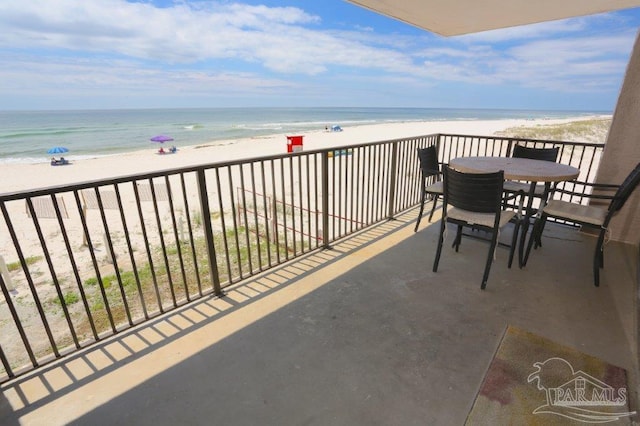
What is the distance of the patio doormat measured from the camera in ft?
4.28

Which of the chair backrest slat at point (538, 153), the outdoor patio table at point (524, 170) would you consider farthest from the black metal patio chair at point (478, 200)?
the chair backrest slat at point (538, 153)

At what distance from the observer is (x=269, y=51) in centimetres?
3856

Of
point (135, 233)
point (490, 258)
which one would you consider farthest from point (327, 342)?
point (135, 233)

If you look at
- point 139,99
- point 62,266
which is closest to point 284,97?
point 139,99

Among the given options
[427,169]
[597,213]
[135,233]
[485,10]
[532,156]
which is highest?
[485,10]

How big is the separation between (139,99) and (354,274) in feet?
252

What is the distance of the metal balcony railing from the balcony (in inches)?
2.3

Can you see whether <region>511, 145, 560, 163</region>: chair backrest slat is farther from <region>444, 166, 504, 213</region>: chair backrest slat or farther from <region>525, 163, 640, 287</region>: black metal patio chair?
<region>444, 166, 504, 213</region>: chair backrest slat

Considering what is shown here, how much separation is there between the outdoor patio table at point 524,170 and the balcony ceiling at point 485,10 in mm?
1427

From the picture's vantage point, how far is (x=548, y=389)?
1.44 meters

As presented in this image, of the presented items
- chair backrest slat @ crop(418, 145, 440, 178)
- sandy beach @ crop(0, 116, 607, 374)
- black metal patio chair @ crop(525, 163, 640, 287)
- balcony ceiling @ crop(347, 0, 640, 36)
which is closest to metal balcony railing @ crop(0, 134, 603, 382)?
sandy beach @ crop(0, 116, 607, 374)

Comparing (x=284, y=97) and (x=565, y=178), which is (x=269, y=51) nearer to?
(x=284, y=97)

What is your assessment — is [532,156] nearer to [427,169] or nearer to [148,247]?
[427,169]

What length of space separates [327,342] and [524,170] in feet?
7.33
